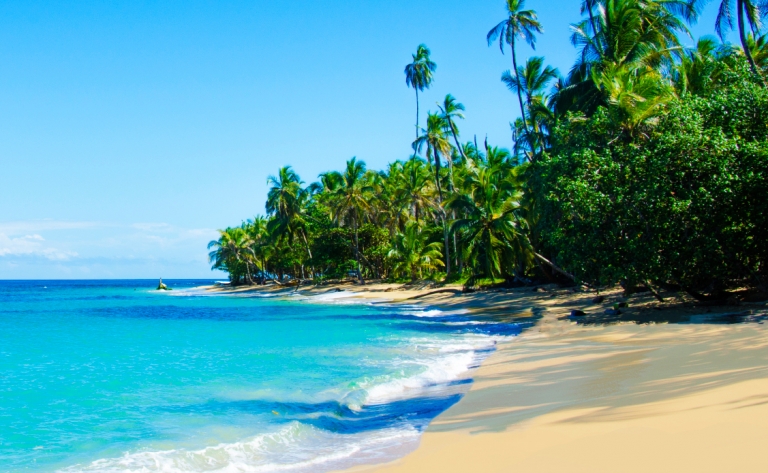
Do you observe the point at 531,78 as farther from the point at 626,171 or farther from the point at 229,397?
the point at 229,397

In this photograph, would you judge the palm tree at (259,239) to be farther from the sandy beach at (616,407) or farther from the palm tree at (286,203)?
the sandy beach at (616,407)

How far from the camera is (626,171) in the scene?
17047 millimetres

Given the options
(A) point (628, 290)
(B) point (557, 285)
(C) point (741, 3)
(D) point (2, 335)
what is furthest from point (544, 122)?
(D) point (2, 335)

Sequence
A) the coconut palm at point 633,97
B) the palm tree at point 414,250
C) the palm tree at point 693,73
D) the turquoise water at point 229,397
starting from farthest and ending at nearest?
the palm tree at point 414,250 → the palm tree at point 693,73 → the coconut palm at point 633,97 → the turquoise water at point 229,397

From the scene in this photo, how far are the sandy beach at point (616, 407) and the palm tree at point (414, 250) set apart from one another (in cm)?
2993

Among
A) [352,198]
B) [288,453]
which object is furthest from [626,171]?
[352,198]

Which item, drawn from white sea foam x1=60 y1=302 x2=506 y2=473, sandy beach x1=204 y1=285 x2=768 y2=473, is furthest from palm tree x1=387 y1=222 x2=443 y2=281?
white sea foam x1=60 y1=302 x2=506 y2=473

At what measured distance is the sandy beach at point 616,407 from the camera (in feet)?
17.0

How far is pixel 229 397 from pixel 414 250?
35.6 m

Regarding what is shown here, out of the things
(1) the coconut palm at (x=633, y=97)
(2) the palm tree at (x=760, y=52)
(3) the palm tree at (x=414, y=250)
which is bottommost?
(3) the palm tree at (x=414, y=250)

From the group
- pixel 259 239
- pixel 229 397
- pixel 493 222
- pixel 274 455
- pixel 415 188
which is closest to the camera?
pixel 274 455

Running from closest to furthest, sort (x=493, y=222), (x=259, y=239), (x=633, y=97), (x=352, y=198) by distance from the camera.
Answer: (x=633, y=97) → (x=493, y=222) → (x=352, y=198) → (x=259, y=239)

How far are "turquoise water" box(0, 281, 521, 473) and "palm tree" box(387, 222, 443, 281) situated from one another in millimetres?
24643

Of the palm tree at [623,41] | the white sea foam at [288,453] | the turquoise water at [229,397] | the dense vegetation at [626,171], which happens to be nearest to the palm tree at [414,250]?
the dense vegetation at [626,171]
